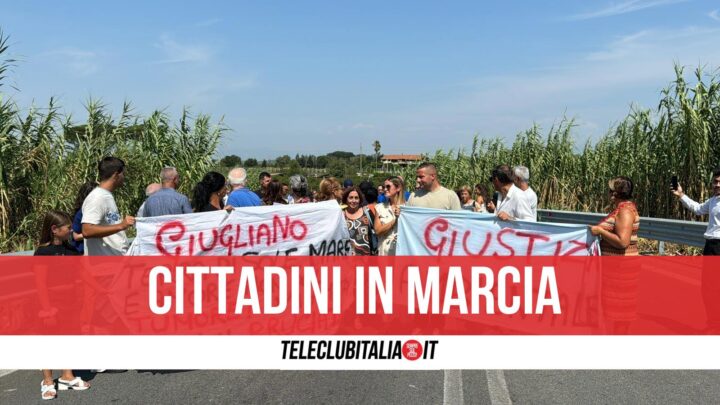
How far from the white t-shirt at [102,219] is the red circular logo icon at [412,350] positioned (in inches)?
109

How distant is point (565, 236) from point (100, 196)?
455 cm

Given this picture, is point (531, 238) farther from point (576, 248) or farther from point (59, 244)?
point (59, 244)

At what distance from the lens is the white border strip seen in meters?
5.40

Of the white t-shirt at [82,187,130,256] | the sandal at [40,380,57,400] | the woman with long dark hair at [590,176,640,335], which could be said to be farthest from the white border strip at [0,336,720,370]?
the white t-shirt at [82,187,130,256]

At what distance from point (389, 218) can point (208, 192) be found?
1983 millimetres

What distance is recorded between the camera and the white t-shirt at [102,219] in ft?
18.2

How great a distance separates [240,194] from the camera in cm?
731

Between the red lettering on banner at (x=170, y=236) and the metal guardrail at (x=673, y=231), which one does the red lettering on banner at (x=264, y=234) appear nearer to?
the red lettering on banner at (x=170, y=236)

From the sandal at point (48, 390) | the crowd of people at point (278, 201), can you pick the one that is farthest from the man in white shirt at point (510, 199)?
the sandal at point (48, 390)

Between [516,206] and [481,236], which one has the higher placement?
[516,206]

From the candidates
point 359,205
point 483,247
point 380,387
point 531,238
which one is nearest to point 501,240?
point 483,247

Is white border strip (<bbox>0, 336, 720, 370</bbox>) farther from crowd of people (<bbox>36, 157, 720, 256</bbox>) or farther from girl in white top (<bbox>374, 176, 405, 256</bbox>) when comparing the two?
girl in white top (<bbox>374, 176, 405, 256</bbox>)
